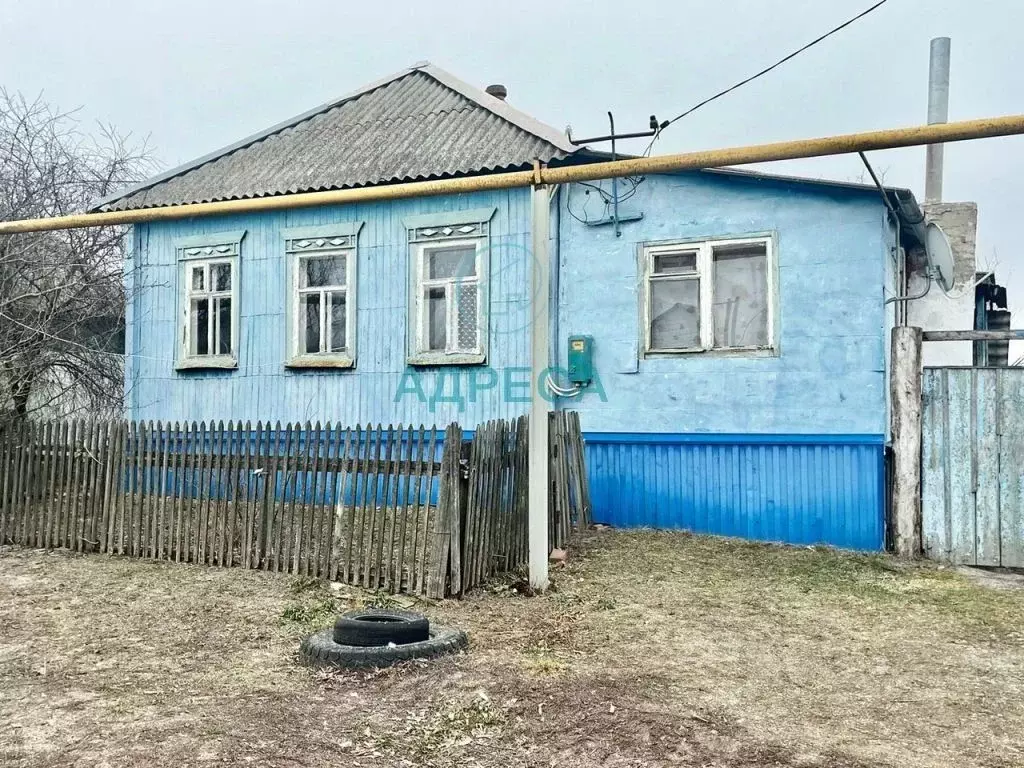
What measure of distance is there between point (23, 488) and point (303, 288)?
3.96 metres

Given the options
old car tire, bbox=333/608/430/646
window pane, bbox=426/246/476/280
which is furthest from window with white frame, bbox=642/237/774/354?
old car tire, bbox=333/608/430/646

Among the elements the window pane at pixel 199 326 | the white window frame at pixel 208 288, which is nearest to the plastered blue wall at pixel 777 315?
the white window frame at pixel 208 288

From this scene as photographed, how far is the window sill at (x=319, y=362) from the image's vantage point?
9.95 metres

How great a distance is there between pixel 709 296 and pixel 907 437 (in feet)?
7.80

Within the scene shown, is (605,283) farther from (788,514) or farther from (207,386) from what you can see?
(207,386)

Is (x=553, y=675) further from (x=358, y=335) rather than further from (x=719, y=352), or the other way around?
(x=358, y=335)

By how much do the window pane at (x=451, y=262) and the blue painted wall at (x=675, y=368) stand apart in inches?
12.0

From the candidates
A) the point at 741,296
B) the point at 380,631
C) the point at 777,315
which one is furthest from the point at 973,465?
the point at 380,631

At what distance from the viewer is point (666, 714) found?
12.4 ft

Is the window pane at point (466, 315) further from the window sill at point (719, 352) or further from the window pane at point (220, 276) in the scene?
the window pane at point (220, 276)

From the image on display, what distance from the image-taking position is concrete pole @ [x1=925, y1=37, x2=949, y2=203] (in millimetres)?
14656

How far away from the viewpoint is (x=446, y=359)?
945 centimetres

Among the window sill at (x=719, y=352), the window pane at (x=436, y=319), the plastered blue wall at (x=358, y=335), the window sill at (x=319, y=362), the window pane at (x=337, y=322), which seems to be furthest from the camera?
the window pane at (x=337, y=322)

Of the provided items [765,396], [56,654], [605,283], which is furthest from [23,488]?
[765,396]
